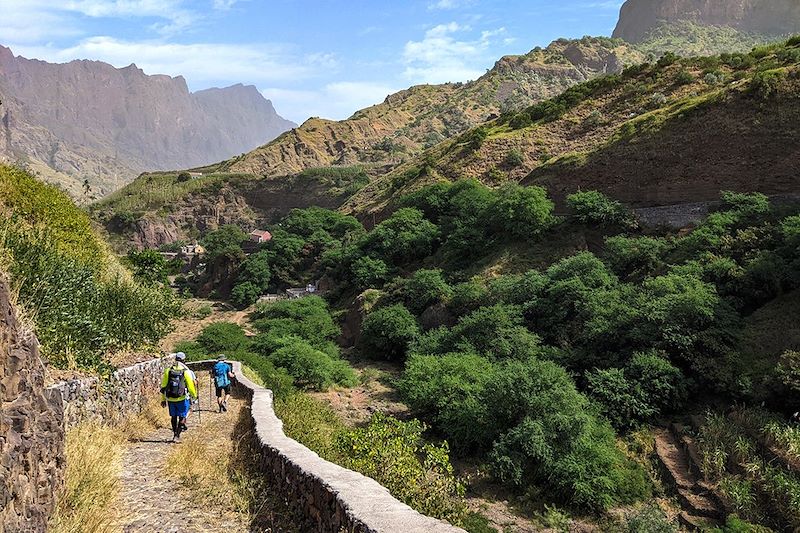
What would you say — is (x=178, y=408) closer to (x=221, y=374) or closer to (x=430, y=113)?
(x=221, y=374)

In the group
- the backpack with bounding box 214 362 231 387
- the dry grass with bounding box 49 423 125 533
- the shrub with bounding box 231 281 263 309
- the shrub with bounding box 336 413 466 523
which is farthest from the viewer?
the shrub with bounding box 231 281 263 309

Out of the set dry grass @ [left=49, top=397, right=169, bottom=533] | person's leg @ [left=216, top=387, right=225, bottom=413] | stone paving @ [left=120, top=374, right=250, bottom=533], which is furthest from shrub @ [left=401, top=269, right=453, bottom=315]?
dry grass @ [left=49, top=397, right=169, bottom=533]

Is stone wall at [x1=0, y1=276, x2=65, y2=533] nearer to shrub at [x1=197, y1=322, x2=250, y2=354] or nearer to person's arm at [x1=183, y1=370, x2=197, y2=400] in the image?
person's arm at [x1=183, y1=370, x2=197, y2=400]

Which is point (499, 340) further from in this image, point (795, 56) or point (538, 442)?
point (795, 56)

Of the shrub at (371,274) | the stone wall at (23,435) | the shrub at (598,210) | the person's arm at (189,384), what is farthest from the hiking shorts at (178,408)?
the shrub at (371,274)

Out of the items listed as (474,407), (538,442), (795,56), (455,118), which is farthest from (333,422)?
(455,118)

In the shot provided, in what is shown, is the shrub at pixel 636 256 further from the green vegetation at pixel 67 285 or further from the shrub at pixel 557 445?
the green vegetation at pixel 67 285

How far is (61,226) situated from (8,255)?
25.5 feet

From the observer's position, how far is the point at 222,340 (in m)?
29.0

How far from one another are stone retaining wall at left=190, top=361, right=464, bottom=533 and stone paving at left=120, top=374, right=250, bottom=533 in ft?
2.14

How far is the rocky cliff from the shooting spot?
155m

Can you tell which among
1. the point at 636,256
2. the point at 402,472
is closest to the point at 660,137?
the point at 636,256

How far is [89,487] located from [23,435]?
1487mm

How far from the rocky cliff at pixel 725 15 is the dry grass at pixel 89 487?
194m
